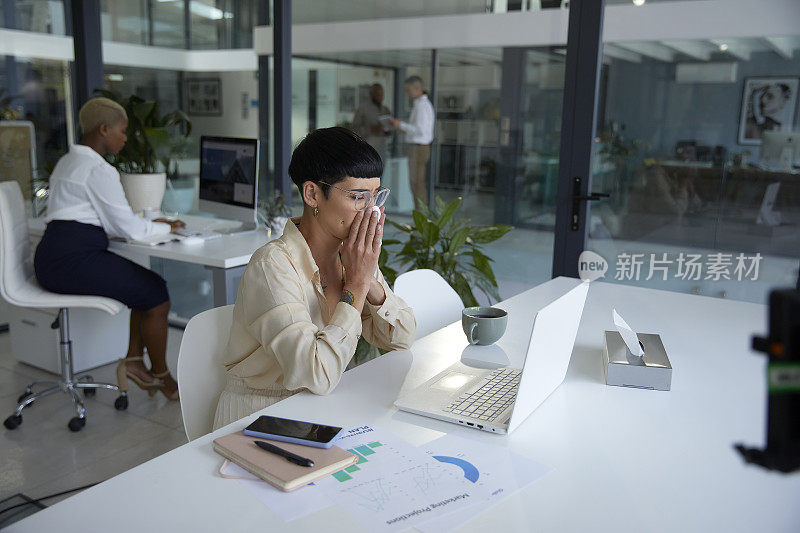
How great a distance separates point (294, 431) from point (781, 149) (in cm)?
268

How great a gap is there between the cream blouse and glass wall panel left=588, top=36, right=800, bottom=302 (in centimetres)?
203

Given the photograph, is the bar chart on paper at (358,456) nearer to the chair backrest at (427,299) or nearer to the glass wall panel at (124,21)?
the chair backrest at (427,299)

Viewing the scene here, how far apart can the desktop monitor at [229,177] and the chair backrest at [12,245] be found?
0.99m

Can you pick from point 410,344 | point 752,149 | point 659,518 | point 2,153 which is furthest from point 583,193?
point 2,153

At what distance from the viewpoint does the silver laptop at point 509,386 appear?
1.33 metres

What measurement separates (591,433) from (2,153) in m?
4.67

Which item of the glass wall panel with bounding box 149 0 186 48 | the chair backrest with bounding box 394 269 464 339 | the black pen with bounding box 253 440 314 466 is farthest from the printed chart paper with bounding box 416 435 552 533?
the glass wall panel with bounding box 149 0 186 48

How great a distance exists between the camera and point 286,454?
1198mm

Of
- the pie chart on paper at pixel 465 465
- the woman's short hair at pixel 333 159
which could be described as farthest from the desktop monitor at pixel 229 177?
the pie chart on paper at pixel 465 465

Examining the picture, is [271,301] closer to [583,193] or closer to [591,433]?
[591,433]

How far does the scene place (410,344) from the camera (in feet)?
6.26

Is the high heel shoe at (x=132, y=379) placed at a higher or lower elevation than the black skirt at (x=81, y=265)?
lower

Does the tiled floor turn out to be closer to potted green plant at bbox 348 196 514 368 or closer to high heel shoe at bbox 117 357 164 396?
high heel shoe at bbox 117 357 164 396

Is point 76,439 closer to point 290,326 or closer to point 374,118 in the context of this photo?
point 290,326
